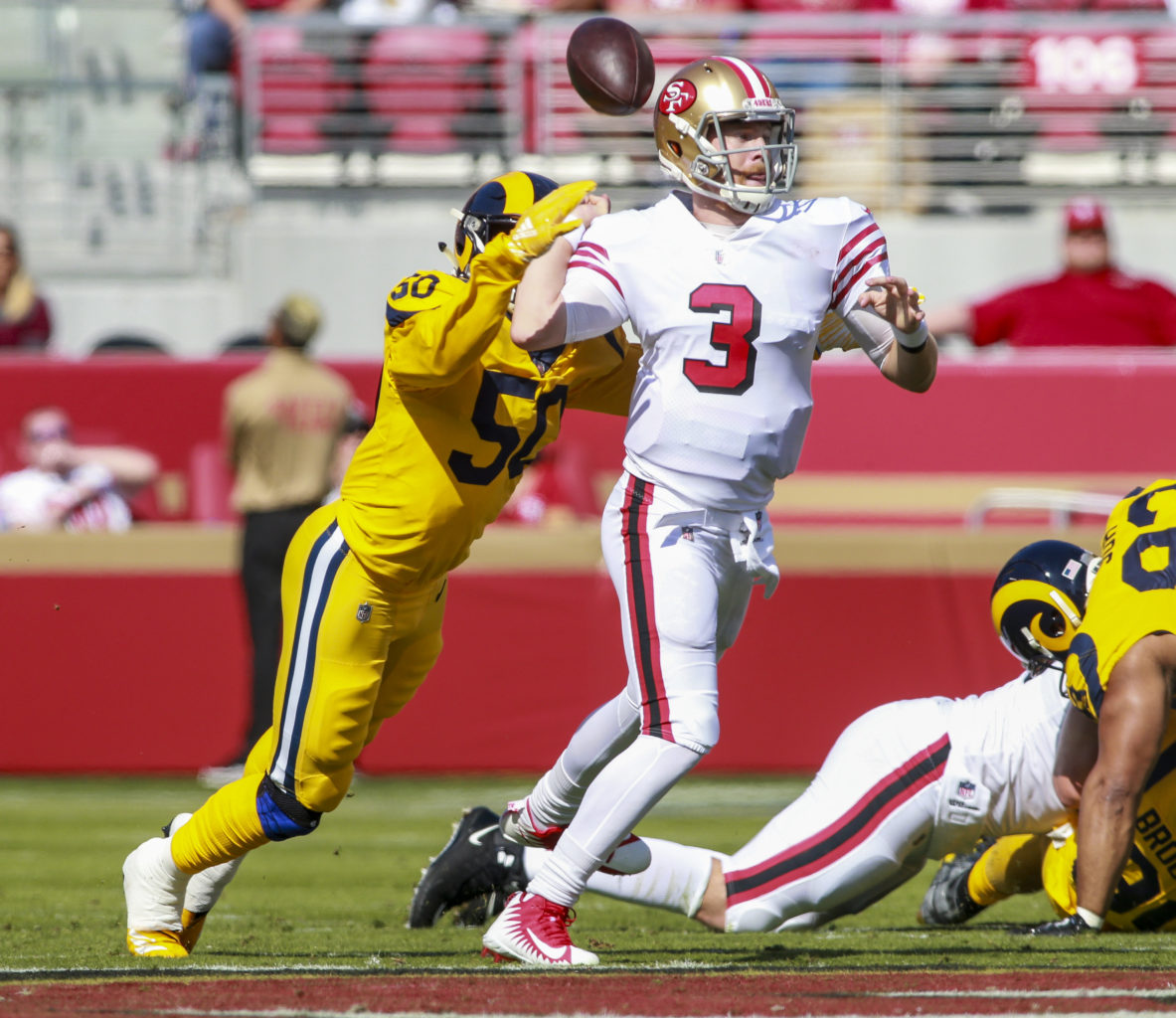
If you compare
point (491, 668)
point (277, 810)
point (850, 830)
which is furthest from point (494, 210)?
point (491, 668)

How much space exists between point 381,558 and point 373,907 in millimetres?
1550

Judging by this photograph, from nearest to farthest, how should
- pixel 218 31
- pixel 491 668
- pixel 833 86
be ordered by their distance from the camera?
pixel 491 668
pixel 833 86
pixel 218 31

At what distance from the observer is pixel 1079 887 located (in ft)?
14.5

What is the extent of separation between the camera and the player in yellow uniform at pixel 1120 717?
4.25m

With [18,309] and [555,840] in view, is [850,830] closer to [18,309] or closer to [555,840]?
[555,840]

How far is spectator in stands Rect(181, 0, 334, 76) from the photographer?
37.4 ft

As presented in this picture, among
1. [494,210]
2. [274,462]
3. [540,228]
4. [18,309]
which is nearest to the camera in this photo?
[540,228]

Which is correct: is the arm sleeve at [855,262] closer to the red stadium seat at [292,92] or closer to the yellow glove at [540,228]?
the yellow glove at [540,228]

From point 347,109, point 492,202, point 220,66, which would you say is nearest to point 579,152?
point 347,109

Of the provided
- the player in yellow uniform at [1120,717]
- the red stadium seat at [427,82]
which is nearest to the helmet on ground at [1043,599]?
the player in yellow uniform at [1120,717]

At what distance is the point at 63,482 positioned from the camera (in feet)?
29.3

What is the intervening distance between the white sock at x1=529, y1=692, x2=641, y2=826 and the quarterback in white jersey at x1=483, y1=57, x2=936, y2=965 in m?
0.09

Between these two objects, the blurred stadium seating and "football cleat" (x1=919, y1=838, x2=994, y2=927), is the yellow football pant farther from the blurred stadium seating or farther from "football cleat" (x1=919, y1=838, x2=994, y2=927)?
the blurred stadium seating

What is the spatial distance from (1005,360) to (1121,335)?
693mm
